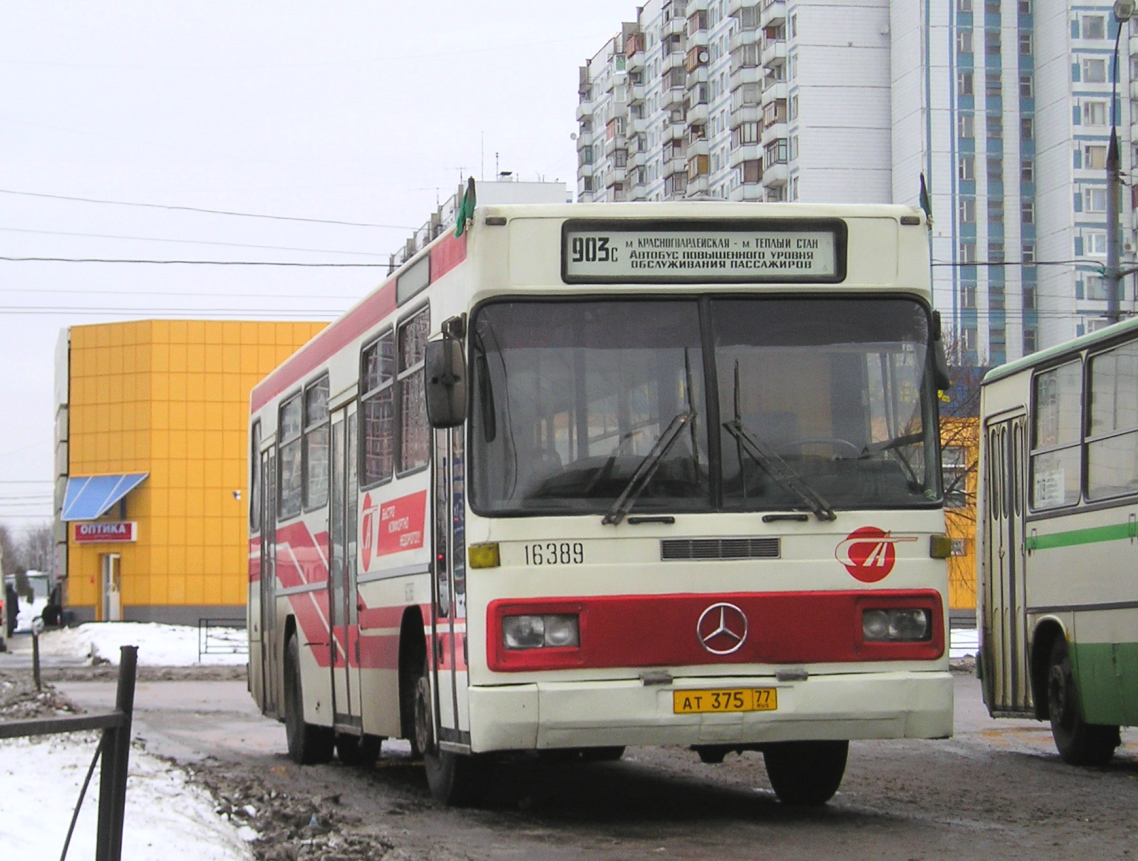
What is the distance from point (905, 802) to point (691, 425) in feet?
10.4

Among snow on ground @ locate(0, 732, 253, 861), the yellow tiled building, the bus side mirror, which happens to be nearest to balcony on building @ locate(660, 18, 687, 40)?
the yellow tiled building

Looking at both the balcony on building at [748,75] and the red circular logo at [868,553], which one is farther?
the balcony on building at [748,75]

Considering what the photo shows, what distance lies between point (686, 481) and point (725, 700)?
3.62 feet

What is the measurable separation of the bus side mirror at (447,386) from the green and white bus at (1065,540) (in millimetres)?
5759

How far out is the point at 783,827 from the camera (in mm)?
10000

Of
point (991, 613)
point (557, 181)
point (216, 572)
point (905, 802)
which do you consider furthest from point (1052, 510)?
point (557, 181)

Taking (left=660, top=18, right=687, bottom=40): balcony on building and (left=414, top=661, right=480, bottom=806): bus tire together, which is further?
(left=660, top=18, right=687, bottom=40): balcony on building

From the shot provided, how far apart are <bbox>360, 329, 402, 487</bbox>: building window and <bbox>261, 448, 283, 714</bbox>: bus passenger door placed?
421 cm

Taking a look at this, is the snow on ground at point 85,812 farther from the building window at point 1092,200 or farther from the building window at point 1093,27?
the building window at point 1093,27

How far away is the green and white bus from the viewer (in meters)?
13.6

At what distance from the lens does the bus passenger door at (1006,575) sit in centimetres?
1568

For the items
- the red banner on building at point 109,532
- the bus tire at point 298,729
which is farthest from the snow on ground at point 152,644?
the bus tire at point 298,729

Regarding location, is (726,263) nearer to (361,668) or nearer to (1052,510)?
(361,668)

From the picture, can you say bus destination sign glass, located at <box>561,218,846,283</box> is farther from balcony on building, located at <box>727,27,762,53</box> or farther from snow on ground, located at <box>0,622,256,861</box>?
balcony on building, located at <box>727,27,762,53</box>
